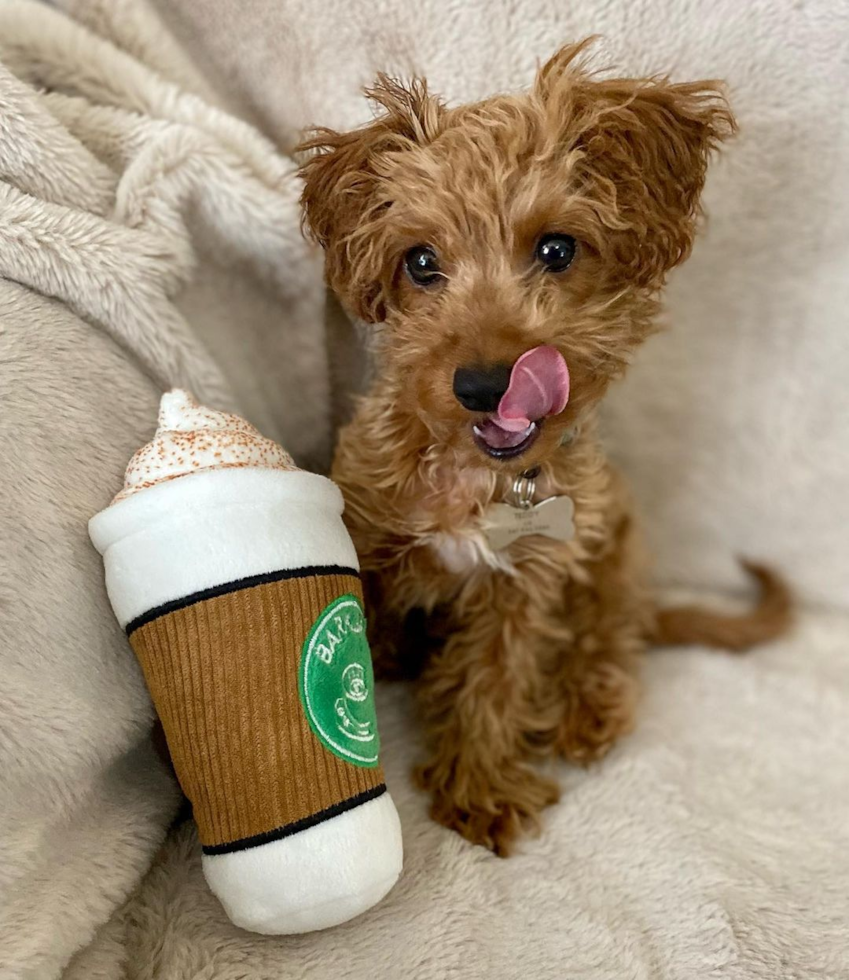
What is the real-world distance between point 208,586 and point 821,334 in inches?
51.6

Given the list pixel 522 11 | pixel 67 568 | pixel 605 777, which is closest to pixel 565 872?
pixel 605 777

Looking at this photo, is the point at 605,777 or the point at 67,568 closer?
the point at 67,568

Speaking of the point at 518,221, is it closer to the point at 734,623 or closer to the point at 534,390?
the point at 534,390

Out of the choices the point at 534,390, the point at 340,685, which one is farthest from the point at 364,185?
the point at 340,685

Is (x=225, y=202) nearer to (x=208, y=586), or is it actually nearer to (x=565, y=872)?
(x=208, y=586)

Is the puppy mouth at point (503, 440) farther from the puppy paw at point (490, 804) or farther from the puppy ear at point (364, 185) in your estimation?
the puppy paw at point (490, 804)

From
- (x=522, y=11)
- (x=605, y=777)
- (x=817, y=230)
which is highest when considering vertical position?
(x=522, y=11)

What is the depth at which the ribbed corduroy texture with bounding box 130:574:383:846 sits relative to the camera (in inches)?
42.1

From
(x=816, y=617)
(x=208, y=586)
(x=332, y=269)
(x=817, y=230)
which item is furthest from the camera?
(x=816, y=617)

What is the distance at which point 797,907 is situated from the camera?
51.8 inches

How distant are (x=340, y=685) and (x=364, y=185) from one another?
0.70 metres

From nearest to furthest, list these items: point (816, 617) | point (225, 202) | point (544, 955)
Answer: point (544, 955)
point (225, 202)
point (816, 617)

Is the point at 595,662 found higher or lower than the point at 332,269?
lower

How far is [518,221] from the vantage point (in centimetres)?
121
